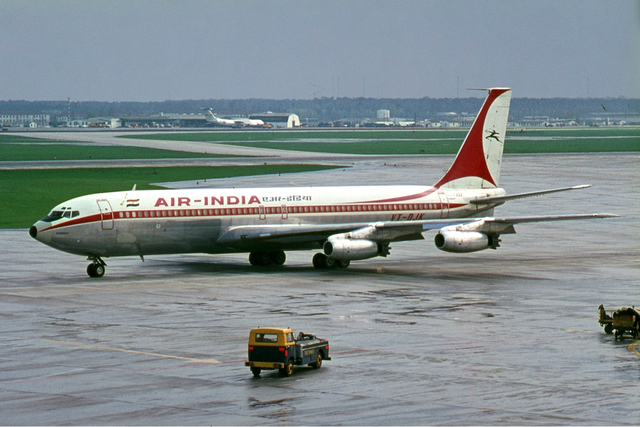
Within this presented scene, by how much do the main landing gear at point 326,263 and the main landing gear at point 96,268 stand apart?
36.9 feet

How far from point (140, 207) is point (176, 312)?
41.3 ft

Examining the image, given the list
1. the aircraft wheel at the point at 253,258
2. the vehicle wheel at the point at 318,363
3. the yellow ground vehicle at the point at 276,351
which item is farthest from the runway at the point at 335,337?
the aircraft wheel at the point at 253,258

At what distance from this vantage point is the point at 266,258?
55.6 metres

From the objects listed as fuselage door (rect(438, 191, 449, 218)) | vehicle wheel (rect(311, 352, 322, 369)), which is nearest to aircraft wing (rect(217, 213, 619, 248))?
fuselage door (rect(438, 191, 449, 218))

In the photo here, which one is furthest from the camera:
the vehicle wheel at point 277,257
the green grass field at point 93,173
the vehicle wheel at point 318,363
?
the green grass field at point 93,173

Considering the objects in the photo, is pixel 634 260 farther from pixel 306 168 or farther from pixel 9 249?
pixel 306 168

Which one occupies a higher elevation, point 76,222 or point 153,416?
point 76,222

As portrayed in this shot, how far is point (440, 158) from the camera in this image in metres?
153

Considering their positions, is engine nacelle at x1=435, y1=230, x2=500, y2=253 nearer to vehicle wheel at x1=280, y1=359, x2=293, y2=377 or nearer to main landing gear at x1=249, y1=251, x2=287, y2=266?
main landing gear at x1=249, y1=251, x2=287, y2=266

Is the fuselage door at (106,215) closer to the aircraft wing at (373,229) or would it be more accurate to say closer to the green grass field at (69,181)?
the aircraft wing at (373,229)

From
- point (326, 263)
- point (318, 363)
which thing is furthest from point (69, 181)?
point (318, 363)

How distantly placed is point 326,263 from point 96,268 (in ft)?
39.6

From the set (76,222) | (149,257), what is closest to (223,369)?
(76,222)

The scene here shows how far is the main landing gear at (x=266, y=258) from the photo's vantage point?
55.6 meters
